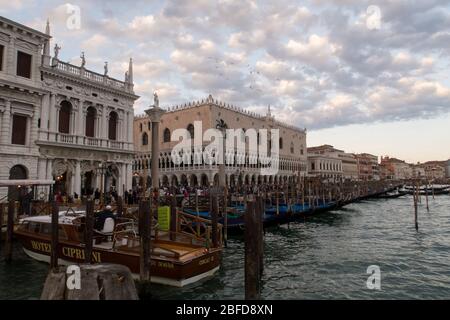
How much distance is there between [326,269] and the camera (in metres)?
10.6

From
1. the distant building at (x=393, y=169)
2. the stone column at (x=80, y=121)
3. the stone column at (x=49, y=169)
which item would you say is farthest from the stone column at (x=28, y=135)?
the distant building at (x=393, y=169)

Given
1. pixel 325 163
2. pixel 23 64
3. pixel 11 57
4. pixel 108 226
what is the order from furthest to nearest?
pixel 325 163, pixel 23 64, pixel 11 57, pixel 108 226

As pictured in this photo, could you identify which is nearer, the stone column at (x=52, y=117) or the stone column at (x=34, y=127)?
the stone column at (x=34, y=127)

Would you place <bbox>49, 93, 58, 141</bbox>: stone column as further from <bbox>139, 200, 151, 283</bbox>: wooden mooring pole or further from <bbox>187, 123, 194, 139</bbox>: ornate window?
<bbox>187, 123, 194, 139</bbox>: ornate window

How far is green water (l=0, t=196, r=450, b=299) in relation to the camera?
8438mm

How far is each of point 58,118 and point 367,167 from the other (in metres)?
101

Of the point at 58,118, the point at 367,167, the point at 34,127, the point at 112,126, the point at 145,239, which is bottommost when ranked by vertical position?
the point at 145,239

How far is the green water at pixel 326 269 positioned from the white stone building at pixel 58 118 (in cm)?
729

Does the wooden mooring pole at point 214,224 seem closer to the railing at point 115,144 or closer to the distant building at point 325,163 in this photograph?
the railing at point 115,144

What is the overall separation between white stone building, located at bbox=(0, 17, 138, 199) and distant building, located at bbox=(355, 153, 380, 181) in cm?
8756

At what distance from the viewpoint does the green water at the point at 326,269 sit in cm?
844

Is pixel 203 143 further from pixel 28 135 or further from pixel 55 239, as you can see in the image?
pixel 55 239

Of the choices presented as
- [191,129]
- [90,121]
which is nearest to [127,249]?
[90,121]
